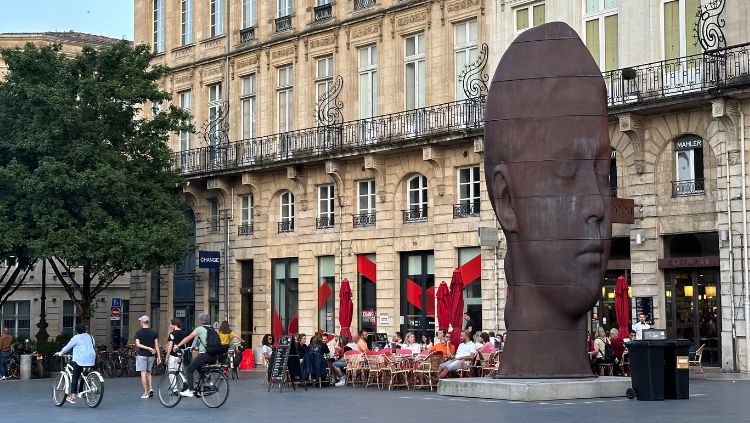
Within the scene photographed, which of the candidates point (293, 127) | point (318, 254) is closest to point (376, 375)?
point (318, 254)

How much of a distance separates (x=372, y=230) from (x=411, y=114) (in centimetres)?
426

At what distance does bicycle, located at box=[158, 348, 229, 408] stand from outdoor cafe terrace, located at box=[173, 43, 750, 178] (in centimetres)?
1526

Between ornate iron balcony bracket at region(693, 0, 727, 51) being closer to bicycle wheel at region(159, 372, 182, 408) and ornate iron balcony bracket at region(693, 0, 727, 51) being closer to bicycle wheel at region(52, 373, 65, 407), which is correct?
bicycle wheel at region(159, 372, 182, 408)

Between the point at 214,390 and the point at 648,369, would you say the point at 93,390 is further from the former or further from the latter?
the point at 648,369

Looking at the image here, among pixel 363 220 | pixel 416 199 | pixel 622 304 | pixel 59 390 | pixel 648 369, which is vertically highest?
pixel 416 199

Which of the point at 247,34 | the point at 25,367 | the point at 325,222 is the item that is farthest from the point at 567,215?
the point at 247,34

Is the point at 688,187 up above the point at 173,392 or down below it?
above

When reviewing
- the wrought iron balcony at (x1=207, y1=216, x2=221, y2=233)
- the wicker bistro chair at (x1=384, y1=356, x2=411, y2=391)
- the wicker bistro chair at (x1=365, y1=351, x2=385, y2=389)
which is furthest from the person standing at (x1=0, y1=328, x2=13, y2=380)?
the wicker bistro chair at (x1=384, y1=356, x2=411, y2=391)

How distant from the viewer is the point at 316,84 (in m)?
47.7

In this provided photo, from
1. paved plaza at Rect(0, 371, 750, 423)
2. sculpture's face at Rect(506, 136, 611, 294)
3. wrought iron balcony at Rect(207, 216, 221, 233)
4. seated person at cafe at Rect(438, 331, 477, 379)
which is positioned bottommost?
paved plaza at Rect(0, 371, 750, 423)

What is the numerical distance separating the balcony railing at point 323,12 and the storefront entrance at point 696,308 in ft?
55.1

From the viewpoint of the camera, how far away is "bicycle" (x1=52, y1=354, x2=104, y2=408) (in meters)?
25.9

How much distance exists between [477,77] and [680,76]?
307 inches

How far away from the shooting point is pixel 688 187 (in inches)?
1384
